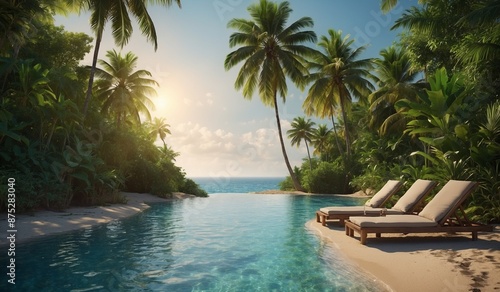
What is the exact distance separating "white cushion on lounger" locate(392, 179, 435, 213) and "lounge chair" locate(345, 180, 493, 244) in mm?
929

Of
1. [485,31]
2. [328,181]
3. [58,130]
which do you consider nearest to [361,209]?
[485,31]

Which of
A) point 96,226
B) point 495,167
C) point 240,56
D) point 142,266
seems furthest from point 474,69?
point 240,56

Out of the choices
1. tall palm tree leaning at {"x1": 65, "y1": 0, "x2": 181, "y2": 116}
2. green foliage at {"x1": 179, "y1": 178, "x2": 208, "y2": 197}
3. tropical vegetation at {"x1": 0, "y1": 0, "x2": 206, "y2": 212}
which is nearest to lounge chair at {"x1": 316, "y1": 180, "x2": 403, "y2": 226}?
tropical vegetation at {"x1": 0, "y1": 0, "x2": 206, "y2": 212}

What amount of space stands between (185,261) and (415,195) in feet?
19.0

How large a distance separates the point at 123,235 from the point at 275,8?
2147cm

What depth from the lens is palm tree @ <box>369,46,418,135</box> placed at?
892 inches

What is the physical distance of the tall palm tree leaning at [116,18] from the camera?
14.9m

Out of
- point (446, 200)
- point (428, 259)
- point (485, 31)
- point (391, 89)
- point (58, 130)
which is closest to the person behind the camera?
point (428, 259)

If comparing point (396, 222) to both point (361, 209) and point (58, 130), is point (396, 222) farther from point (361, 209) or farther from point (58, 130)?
point (58, 130)

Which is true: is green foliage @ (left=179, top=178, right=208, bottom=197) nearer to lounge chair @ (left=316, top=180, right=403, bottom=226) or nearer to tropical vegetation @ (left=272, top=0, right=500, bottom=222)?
tropical vegetation @ (left=272, top=0, right=500, bottom=222)

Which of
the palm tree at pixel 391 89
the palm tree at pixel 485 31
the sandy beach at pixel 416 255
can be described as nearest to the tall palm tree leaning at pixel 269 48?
the palm tree at pixel 391 89

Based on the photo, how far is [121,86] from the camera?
26.0 metres

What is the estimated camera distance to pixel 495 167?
8070mm

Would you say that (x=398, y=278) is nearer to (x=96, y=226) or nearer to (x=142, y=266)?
(x=142, y=266)
